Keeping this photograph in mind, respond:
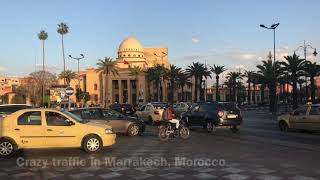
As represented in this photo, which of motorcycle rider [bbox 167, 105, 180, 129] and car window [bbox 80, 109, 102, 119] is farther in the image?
car window [bbox 80, 109, 102, 119]

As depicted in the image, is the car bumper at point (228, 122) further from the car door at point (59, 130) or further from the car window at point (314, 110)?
the car door at point (59, 130)

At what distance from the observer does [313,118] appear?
2169 centimetres

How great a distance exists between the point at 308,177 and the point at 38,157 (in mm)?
7359

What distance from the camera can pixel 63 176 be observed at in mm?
10352

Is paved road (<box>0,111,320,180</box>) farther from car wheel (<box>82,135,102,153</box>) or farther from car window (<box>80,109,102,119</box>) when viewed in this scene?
car window (<box>80,109,102,119</box>)

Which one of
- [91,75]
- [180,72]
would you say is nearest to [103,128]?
[180,72]

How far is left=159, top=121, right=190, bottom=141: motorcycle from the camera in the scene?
19.2 metres

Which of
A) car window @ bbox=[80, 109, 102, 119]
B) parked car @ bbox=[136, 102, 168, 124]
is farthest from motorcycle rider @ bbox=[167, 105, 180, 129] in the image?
parked car @ bbox=[136, 102, 168, 124]

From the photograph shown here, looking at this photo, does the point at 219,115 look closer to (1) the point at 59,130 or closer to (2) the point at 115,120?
(2) the point at 115,120

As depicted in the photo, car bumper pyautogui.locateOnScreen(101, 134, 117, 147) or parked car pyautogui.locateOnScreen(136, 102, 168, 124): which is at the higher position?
parked car pyautogui.locateOnScreen(136, 102, 168, 124)

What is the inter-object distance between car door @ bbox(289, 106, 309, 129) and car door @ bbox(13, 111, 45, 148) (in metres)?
12.8

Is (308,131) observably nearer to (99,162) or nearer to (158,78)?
(99,162)

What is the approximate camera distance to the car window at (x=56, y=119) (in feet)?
47.1

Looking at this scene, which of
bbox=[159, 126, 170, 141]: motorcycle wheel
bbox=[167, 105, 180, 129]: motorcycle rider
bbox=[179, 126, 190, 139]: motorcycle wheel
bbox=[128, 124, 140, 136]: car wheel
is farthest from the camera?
bbox=[128, 124, 140, 136]: car wheel
